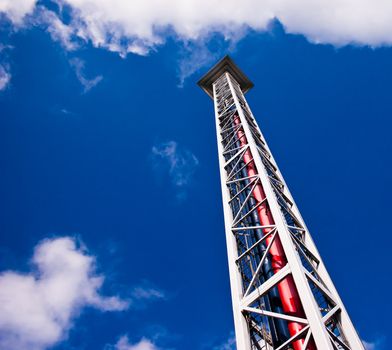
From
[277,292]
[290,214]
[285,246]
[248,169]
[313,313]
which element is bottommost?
[313,313]

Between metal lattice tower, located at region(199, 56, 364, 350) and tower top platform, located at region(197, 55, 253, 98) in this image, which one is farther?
tower top platform, located at region(197, 55, 253, 98)

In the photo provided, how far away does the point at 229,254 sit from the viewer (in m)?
7.59

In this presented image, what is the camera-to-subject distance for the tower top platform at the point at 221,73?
78.2ft

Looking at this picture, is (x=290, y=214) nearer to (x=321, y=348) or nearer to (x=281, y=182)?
(x=281, y=182)

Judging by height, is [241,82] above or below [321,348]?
above

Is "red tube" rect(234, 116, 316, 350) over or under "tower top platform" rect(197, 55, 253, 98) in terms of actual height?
under

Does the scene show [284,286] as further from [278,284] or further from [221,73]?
[221,73]

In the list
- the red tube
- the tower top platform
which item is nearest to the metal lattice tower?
the red tube

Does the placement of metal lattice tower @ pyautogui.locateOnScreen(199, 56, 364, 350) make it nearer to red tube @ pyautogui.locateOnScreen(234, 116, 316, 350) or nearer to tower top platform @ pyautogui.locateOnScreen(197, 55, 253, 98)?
red tube @ pyautogui.locateOnScreen(234, 116, 316, 350)

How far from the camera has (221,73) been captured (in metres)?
24.2

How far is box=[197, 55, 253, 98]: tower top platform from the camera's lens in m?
23.8

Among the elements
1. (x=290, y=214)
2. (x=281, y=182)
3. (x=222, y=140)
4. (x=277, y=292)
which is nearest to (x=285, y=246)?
(x=277, y=292)

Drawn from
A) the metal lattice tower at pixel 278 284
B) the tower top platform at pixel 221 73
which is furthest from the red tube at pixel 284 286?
the tower top platform at pixel 221 73

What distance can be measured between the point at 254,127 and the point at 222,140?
198cm
